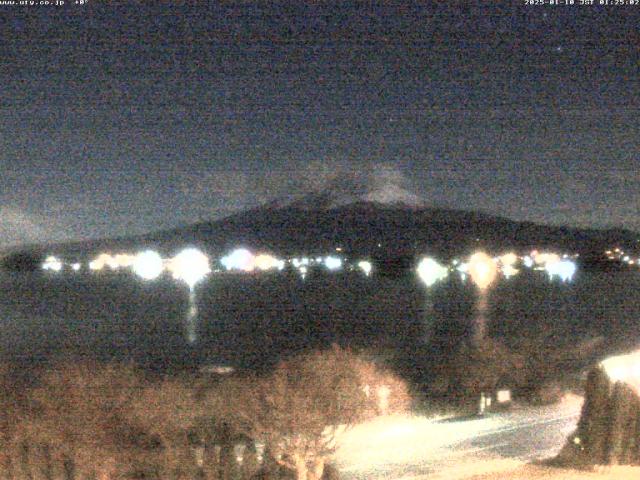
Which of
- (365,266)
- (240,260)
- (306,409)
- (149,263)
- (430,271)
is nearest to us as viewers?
(306,409)

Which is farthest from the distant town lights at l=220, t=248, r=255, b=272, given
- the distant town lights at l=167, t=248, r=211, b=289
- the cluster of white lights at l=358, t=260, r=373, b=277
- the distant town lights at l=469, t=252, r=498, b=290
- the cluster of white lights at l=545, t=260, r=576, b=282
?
the cluster of white lights at l=545, t=260, r=576, b=282

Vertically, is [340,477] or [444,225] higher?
[444,225]

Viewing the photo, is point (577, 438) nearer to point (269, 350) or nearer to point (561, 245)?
point (269, 350)

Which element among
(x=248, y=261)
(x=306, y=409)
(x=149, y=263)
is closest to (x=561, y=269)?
(x=248, y=261)

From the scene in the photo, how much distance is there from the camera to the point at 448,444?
1209 cm

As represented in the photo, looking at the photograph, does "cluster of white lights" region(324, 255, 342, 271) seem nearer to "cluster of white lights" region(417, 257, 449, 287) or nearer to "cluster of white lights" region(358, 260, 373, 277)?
"cluster of white lights" region(358, 260, 373, 277)

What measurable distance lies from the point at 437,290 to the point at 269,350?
2307cm

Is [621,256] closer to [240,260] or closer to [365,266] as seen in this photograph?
[365,266]

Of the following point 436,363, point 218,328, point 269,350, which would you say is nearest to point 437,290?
point 218,328

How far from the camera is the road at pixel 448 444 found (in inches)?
410

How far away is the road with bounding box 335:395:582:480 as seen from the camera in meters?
10.4

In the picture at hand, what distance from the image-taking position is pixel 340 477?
1002cm

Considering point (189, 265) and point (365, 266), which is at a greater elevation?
point (189, 265)

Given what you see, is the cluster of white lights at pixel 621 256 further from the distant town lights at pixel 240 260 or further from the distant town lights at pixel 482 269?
the distant town lights at pixel 240 260
